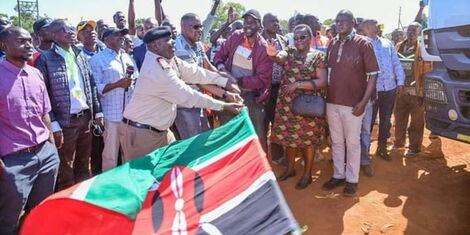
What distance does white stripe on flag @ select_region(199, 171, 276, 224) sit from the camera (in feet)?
7.59

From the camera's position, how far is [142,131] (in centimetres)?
362

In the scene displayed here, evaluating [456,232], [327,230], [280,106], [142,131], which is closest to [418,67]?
[280,106]

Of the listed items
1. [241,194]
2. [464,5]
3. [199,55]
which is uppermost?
[464,5]

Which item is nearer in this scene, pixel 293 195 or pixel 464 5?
pixel 464 5

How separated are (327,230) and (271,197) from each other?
1845 millimetres

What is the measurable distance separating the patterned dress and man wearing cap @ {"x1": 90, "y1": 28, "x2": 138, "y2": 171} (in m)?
1.83

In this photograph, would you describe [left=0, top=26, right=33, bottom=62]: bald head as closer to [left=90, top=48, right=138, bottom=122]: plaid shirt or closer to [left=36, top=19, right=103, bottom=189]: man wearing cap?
[left=36, top=19, right=103, bottom=189]: man wearing cap

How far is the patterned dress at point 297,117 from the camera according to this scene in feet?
15.0

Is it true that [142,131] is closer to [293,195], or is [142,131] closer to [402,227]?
[293,195]

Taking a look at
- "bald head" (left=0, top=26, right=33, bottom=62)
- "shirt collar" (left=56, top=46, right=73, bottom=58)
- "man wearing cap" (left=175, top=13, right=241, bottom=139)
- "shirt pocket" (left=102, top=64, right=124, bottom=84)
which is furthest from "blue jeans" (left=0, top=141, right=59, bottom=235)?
"man wearing cap" (left=175, top=13, right=241, bottom=139)

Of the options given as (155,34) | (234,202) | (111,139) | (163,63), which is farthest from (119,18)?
(234,202)

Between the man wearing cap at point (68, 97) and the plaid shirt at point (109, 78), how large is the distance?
0.15 m

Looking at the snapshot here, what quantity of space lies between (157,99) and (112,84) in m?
1.11

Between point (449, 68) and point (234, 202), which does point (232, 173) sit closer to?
point (234, 202)
